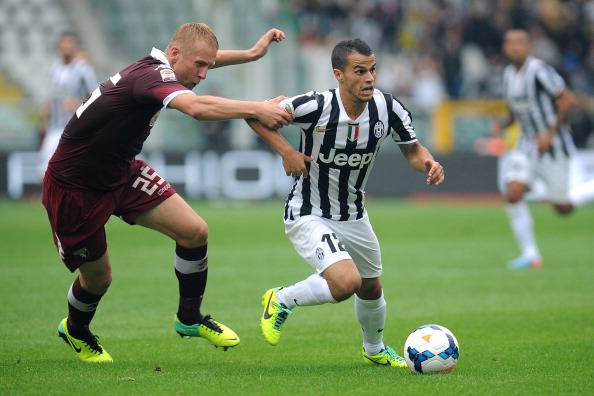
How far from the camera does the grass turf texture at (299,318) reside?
22.2 ft

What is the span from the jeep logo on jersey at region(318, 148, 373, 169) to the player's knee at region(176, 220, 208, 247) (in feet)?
3.19

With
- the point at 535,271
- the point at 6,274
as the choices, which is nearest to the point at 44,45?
the point at 6,274

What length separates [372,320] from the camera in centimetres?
757

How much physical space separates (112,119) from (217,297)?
434 cm

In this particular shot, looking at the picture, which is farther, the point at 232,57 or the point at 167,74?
the point at 232,57

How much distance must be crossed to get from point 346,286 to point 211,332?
4.20 feet

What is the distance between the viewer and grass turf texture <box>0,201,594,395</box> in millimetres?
6781

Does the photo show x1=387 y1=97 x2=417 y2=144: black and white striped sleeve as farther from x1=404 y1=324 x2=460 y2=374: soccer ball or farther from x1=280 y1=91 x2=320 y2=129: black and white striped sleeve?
x1=404 y1=324 x2=460 y2=374: soccer ball

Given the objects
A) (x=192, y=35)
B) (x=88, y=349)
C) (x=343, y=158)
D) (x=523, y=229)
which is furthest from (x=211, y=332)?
(x=523, y=229)

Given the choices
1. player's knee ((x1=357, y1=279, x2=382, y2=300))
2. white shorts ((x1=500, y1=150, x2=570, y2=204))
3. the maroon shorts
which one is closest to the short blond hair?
the maroon shorts

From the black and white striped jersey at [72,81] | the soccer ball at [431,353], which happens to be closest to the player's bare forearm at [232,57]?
the soccer ball at [431,353]

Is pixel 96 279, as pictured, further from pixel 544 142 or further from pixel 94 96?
pixel 544 142

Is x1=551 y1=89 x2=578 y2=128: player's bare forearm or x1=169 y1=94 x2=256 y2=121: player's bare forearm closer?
x1=169 y1=94 x2=256 y2=121: player's bare forearm

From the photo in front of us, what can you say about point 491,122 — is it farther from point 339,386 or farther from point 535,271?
point 339,386
